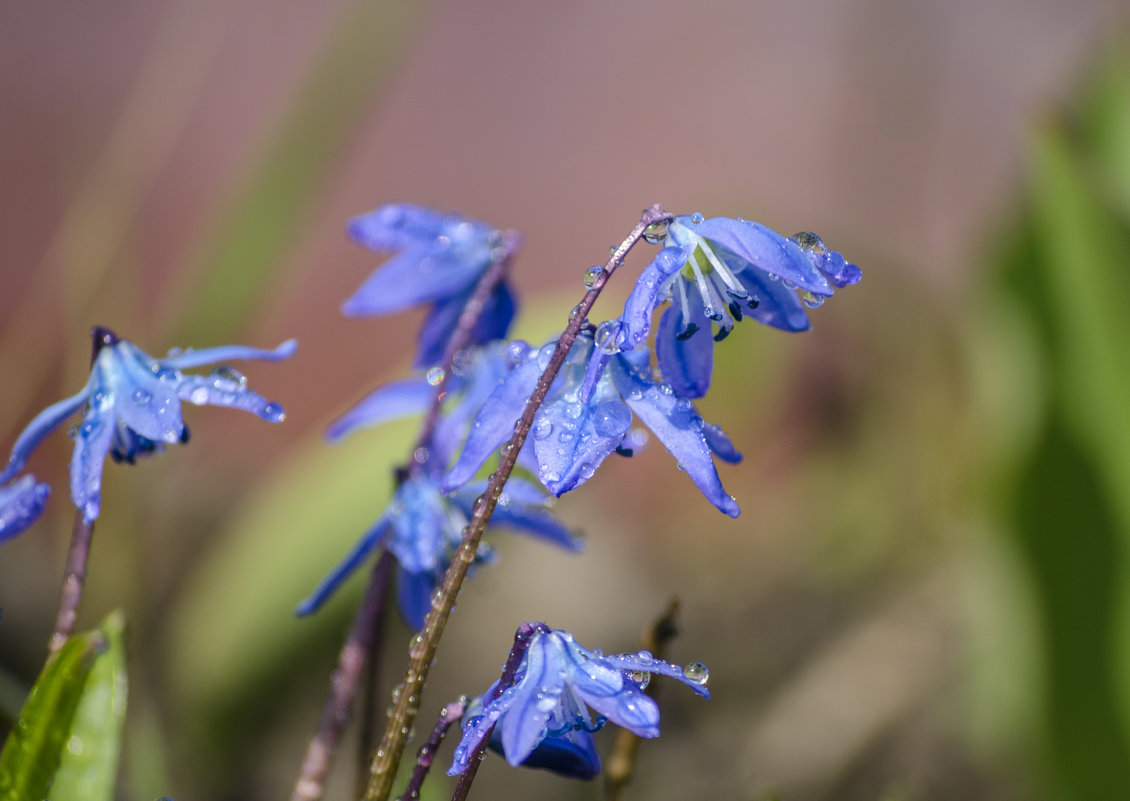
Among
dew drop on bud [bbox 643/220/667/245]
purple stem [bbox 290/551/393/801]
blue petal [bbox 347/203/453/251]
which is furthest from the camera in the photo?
blue petal [bbox 347/203/453/251]

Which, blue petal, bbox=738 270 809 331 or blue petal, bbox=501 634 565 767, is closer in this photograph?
blue petal, bbox=501 634 565 767

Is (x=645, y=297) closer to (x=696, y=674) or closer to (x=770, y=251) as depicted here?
(x=770, y=251)

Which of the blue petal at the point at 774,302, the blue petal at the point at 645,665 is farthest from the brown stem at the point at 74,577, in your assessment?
the blue petal at the point at 774,302

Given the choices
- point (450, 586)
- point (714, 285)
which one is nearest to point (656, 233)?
point (714, 285)

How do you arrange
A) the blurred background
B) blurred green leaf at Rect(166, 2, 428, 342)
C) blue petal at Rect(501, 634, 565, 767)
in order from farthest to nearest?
1. blurred green leaf at Rect(166, 2, 428, 342)
2. the blurred background
3. blue petal at Rect(501, 634, 565, 767)

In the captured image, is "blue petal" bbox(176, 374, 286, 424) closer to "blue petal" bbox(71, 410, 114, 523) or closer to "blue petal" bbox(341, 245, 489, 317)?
"blue petal" bbox(71, 410, 114, 523)

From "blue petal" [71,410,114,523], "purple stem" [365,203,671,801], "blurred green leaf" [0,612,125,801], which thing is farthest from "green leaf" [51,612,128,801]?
"purple stem" [365,203,671,801]
